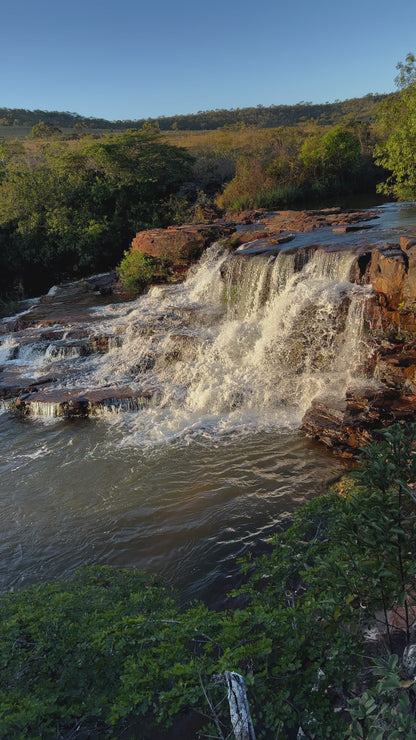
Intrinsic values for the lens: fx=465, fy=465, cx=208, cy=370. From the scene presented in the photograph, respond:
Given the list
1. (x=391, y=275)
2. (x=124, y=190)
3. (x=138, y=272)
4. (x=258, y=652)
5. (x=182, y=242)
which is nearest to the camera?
(x=258, y=652)

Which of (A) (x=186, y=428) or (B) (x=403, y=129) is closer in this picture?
(A) (x=186, y=428)

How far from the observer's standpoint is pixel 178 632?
245cm

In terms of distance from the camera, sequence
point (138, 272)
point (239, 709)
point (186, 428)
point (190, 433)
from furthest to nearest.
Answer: point (138, 272) < point (186, 428) < point (190, 433) < point (239, 709)

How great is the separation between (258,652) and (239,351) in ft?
25.8

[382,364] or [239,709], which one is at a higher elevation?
[239,709]

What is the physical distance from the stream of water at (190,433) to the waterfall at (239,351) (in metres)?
0.03

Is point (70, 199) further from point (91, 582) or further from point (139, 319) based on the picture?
point (91, 582)

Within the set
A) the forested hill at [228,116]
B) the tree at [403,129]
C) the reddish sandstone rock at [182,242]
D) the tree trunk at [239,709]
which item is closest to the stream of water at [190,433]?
the reddish sandstone rock at [182,242]

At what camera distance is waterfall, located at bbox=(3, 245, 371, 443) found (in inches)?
334

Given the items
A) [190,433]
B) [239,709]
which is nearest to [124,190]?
[190,433]

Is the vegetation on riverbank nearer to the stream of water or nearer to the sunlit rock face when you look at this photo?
the sunlit rock face

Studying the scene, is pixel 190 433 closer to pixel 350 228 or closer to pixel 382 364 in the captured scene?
pixel 382 364

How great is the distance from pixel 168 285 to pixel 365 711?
13.8 meters

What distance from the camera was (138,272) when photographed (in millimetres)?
15641
